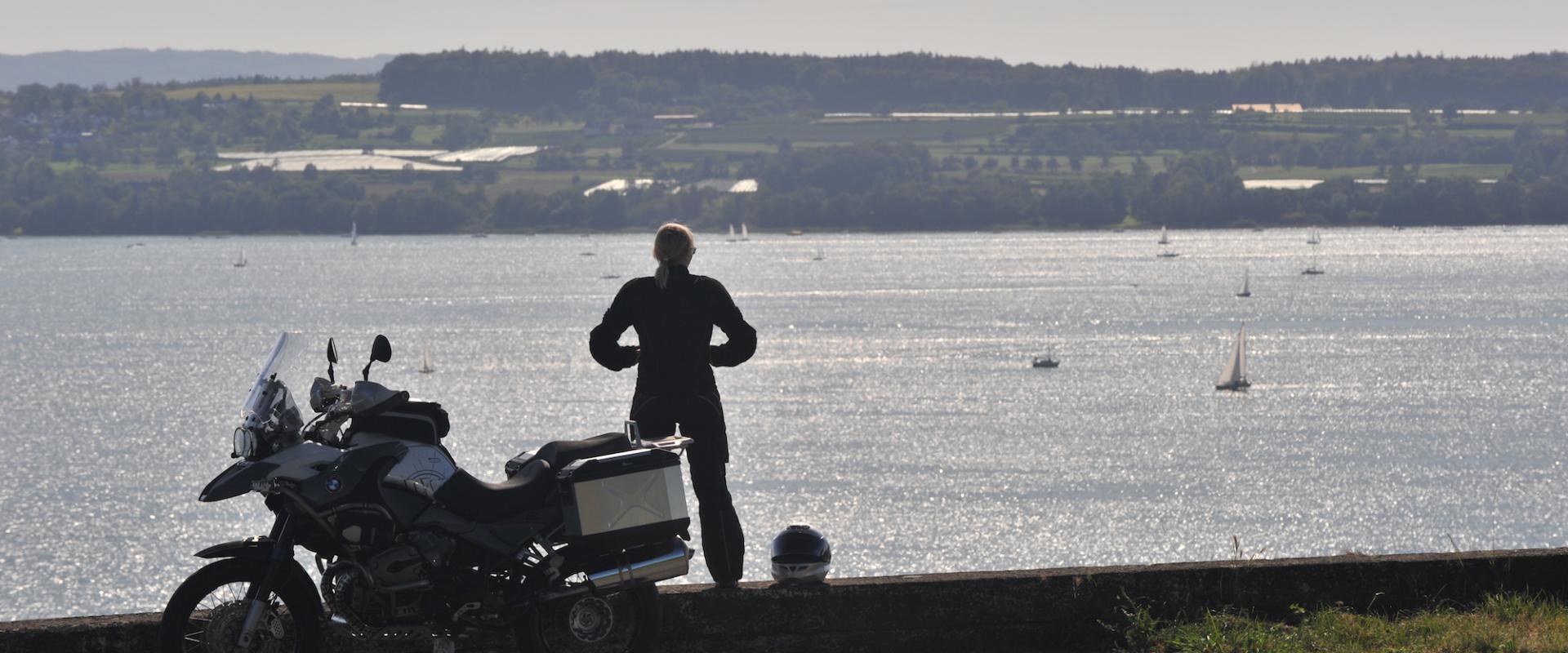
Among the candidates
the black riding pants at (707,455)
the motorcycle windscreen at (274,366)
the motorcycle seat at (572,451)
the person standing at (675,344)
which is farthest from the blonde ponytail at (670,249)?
the motorcycle windscreen at (274,366)

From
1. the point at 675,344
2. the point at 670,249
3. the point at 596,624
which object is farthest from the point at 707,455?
the point at 596,624

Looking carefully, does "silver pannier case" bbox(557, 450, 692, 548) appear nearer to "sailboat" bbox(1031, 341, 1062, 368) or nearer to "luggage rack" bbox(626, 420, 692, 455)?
"luggage rack" bbox(626, 420, 692, 455)

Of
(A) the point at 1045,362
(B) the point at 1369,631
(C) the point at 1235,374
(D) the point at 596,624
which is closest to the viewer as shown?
(D) the point at 596,624

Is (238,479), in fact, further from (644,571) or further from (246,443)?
(644,571)

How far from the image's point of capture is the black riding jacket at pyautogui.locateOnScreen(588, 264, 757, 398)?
784cm

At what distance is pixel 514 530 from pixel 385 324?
4860 inches

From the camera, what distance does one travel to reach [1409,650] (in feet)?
24.0

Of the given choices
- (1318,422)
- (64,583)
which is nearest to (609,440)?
(64,583)

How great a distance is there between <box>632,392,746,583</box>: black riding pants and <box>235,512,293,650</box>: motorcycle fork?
1.69 meters

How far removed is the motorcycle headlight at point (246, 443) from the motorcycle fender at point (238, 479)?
0.04 m

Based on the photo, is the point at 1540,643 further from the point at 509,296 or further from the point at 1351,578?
the point at 509,296

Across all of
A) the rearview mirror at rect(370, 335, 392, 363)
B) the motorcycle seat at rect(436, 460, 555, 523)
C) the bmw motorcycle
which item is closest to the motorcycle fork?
the bmw motorcycle

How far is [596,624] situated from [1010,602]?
205 centimetres

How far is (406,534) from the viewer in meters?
6.78
